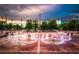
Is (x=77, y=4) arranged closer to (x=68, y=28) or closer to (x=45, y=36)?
(x=68, y=28)

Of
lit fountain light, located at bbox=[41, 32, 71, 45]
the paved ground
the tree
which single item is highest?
the tree

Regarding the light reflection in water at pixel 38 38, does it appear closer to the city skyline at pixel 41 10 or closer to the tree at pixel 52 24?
the tree at pixel 52 24

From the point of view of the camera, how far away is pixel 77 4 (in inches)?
117

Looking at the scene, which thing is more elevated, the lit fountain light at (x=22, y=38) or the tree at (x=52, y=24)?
the tree at (x=52, y=24)

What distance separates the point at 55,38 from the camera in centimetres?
298

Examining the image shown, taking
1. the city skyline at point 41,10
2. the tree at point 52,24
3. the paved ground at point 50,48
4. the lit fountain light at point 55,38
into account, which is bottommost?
the paved ground at point 50,48

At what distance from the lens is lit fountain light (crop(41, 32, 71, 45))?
297cm

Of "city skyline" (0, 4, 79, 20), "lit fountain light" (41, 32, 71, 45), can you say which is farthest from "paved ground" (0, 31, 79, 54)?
"city skyline" (0, 4, 79, 20)

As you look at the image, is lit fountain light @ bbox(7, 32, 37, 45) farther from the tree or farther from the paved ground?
the tree

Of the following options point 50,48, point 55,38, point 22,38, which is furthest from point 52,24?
point 22,38

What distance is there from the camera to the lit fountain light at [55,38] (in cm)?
297

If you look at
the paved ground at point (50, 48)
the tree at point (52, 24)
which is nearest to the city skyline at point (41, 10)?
the tree at point (52, 24)

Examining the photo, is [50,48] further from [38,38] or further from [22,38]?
[22,38]
